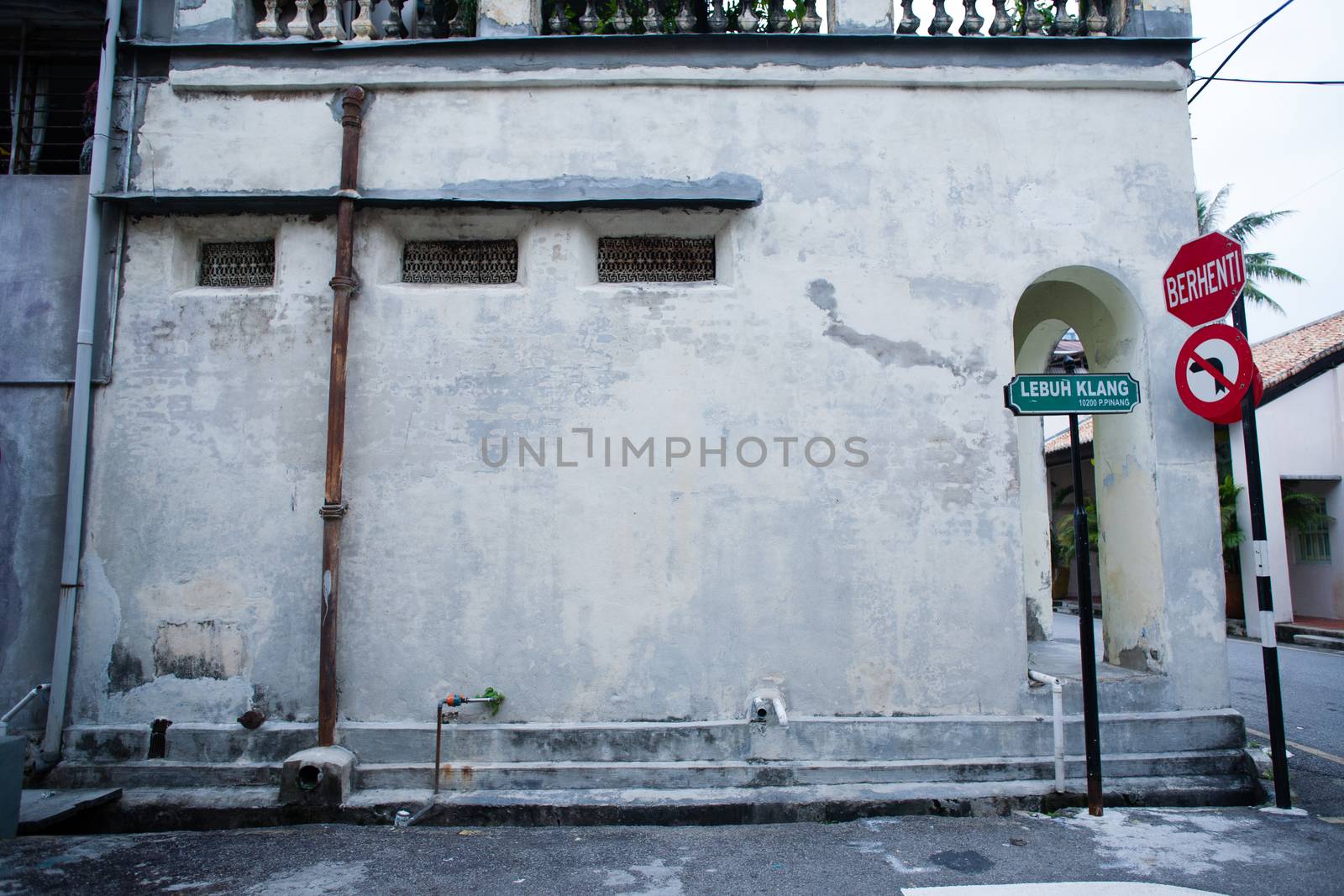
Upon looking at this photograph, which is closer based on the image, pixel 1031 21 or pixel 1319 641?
pixel 1031 21

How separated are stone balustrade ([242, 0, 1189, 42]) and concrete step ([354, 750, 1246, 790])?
5508 mm

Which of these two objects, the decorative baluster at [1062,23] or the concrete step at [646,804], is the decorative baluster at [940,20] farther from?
the concrete step at [646,804]

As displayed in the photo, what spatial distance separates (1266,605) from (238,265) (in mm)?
7929

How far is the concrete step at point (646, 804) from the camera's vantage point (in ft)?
16.9

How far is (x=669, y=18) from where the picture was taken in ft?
21.5

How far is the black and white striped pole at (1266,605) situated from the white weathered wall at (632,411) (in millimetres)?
442

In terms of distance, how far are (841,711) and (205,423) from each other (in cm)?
515

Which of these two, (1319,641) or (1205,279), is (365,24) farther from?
(1319,641)

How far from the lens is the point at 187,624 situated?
5.73 meters

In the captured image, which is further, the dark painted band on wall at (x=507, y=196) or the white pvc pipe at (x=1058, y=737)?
the dark painted band on wall at (x=507, y=196)

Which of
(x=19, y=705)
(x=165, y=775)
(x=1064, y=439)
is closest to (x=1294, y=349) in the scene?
(x=1064, y=439)

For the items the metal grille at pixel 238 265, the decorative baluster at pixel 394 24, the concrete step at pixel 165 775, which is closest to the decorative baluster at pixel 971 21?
the decorative baluster at pixel 394 24

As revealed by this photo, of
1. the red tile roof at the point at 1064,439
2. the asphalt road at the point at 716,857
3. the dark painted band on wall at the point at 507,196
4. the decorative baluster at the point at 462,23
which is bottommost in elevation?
the asphalt road at the point at 716,857

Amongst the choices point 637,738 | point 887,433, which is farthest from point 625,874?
point 887,433
